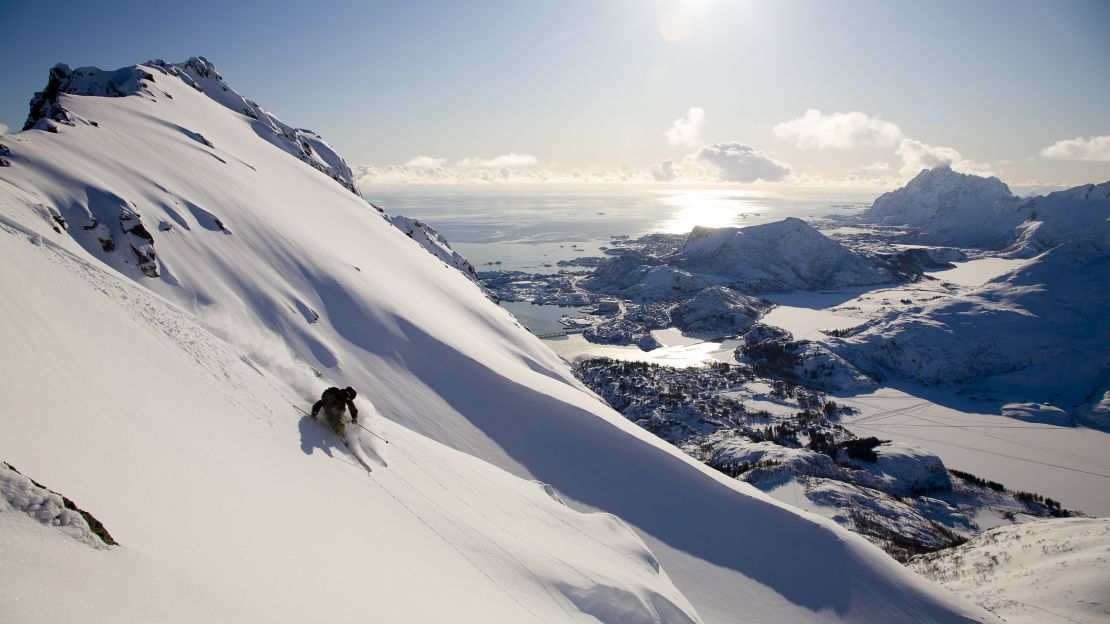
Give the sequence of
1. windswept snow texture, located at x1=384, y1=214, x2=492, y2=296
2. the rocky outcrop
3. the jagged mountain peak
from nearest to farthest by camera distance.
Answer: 1. the rocky outcrop
2. the jagged mountain peak
3. windswept snow texture, located at x1=384, y1=214, x2=492, y2=296

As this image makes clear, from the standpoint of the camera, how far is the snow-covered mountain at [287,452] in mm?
6176

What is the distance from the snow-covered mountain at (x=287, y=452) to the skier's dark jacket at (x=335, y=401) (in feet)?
1.74

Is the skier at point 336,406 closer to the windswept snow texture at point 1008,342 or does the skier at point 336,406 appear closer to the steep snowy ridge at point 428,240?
the steep snowy ridge at point 428,240

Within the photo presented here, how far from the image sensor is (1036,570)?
3894cm

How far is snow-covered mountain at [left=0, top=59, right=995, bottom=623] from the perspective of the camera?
6.18 metres

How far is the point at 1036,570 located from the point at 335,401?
53.2m

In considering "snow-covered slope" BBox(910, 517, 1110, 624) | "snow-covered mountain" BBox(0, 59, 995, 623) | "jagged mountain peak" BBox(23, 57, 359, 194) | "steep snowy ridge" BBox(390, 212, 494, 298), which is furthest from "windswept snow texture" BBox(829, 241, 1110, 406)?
"jagged mountain peak" BBox(23, 57, 359, 194)

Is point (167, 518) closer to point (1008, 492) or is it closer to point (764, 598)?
point (764, 598)

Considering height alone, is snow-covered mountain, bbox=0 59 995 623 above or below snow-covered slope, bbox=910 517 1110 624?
above

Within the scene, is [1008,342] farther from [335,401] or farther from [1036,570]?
[335,401]

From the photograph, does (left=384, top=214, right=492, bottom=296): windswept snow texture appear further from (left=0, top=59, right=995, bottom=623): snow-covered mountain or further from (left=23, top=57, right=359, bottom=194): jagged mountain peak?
(left=0, top=59, right=995, bottom=623): snow-covered mountain

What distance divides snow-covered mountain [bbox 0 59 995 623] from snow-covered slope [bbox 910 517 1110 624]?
15767 mm

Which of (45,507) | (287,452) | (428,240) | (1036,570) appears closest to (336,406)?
(287,452)

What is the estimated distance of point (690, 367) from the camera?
401 feet
